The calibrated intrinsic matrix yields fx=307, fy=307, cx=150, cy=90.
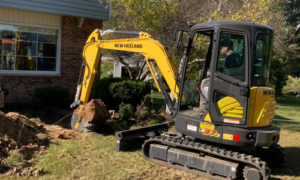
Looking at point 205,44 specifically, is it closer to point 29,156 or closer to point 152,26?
point 152,26

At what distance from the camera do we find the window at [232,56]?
5105 mm

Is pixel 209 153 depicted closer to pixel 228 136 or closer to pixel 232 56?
pixel 228 136

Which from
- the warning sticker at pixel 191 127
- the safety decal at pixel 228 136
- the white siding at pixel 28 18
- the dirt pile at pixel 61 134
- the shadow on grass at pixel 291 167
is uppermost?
the white siding at pixel 28 18

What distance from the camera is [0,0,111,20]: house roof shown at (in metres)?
9.67

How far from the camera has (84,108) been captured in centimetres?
778

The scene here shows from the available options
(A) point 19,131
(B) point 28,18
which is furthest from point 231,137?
(B) point 28,18

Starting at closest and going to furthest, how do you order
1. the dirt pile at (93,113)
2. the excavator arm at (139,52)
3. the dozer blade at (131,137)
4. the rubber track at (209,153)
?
the rubber track at (209,153) → the excavator arm at (139,52) → the dozer blade at (131,137) → the dirt pile at (93,113)

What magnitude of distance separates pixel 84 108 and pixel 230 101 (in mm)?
4005

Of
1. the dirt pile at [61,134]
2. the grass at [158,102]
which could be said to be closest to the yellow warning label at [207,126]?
the dirt pile at [61,134]

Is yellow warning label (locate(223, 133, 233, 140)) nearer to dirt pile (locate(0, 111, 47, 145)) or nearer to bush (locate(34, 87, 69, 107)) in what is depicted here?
dirt pile (locate(0, 111, 47, 145))

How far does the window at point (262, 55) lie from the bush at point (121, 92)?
Answer: 17.6 ft

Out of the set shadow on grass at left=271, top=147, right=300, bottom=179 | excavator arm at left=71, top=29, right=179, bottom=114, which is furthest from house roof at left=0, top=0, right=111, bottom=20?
shadow on grass at left=271, top=147, right=300, bottom=179

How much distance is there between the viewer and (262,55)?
5207 millimetres

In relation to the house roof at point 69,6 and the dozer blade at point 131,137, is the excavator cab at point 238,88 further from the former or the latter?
the house roof at point 69,6
